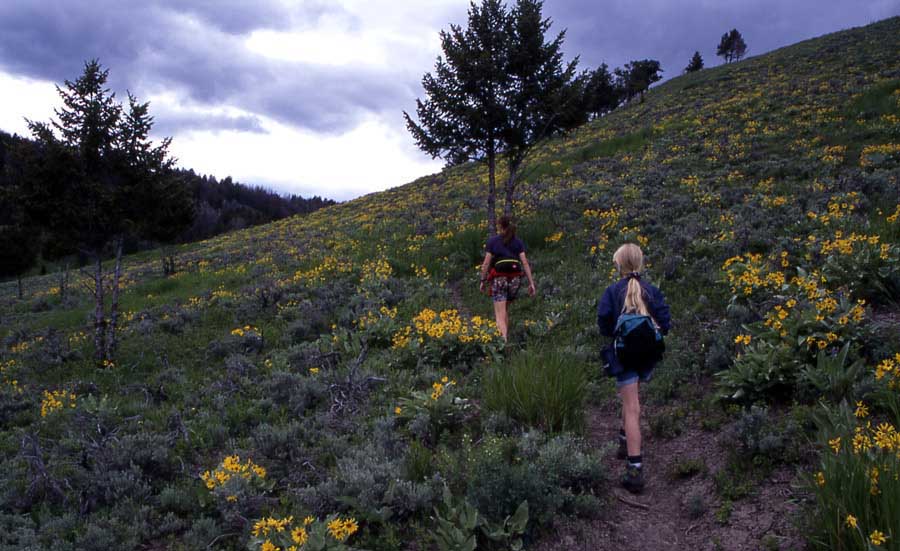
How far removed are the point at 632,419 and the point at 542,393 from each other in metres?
1.03

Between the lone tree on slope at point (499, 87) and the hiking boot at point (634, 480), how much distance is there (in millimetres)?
9986

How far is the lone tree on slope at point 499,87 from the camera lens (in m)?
13.3

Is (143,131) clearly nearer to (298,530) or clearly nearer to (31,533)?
(31,533)

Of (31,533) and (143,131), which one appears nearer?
(31,533)

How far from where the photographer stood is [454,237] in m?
16.4

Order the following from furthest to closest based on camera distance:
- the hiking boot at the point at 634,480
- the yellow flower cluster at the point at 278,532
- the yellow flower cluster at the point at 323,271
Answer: the yellow flower cluster at the point at 323,271
the hiking boot at the point at 634,480
the yellow flower cluster at the point at 278,532

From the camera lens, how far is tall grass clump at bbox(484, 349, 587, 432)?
18.0 feet

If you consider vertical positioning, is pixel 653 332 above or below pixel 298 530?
above

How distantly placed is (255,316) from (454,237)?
629cm

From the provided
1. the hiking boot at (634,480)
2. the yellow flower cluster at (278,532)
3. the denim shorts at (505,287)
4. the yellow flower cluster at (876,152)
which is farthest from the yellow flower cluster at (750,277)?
the yellow flower cluster at (876,152)

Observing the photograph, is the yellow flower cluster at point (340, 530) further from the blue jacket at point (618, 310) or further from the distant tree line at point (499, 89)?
the distant tree line at point (499, 89)

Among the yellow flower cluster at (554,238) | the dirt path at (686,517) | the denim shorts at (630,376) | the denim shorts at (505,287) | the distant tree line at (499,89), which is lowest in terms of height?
the dirt path at (686,517)

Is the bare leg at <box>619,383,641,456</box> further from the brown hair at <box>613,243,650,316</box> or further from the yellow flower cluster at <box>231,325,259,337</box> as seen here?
the yellow flower cluster at <box>231,325,259,337</box>

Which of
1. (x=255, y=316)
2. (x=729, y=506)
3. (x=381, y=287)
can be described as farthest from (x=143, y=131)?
(x=729, y=506)
